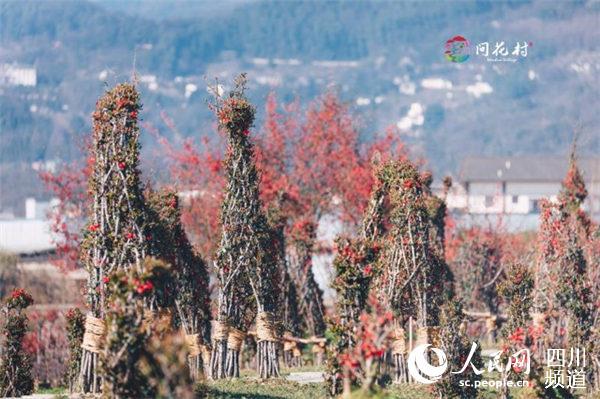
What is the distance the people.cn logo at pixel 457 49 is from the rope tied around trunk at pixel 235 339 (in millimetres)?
13760

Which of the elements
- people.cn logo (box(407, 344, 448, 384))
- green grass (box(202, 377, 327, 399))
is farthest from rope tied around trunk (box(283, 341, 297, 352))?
people.cn logo (box(407, 344, 448, 384))

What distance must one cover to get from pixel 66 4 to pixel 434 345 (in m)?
120

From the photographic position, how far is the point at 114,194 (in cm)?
2059

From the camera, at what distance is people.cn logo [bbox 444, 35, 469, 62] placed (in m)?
36.5

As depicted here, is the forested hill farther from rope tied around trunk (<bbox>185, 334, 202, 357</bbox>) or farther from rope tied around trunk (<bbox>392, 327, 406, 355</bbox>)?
rope tied around trunk (<bbox>392, 327, 406, 355</bbox>)

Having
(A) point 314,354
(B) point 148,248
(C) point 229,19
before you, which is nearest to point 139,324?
(B) point 148,248

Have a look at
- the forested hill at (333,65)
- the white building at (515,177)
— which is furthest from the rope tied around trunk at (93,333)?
the forested hill at (333,65)

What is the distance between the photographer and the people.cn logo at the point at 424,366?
21797 mm

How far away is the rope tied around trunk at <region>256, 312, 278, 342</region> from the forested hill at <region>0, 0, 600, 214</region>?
79028 mm

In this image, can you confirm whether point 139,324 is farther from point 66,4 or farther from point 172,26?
point 172,26

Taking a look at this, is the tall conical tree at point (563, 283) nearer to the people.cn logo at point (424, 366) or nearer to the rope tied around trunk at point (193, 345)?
the people.cn logo at point (424, 366)

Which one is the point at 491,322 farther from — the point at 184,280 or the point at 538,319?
the point at 184,280

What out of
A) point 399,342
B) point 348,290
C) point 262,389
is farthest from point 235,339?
point 348,290

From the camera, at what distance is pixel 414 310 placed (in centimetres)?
2458
